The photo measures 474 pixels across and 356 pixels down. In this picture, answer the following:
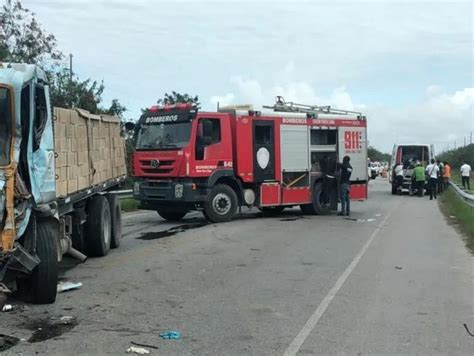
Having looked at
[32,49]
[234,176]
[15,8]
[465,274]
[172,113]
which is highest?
[15,8]

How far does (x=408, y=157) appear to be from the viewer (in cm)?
3241

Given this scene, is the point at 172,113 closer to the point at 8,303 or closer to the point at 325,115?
the point at 325,115

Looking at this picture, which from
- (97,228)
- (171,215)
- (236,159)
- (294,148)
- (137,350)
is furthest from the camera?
(294,148)

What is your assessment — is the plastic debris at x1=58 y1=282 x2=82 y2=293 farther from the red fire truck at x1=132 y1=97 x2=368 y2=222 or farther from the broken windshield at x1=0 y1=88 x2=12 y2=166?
the red fire truck at x1=132 y1=97 x2=368 y2=222

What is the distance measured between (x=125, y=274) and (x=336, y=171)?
435 inches

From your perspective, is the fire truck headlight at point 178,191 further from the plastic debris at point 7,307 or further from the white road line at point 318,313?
the plastic debris at point 7,307

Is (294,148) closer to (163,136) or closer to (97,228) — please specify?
(163,136)

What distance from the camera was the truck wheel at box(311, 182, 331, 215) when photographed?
1884 centimetres

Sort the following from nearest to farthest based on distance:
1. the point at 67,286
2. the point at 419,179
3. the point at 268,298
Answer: the point at 268,298 < the point at 67,286 < the point at 419,179

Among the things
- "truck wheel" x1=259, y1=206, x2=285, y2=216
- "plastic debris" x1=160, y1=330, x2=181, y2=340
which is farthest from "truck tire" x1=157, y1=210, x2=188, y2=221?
"plastic debris" x1=160, y1=330, x2=181, y2=340

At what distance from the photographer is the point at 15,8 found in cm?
2758

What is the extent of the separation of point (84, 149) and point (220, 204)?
22.2 ft

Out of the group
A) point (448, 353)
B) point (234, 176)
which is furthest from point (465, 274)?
point (234, 176)

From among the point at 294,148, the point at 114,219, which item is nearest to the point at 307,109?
the point at 294,148
